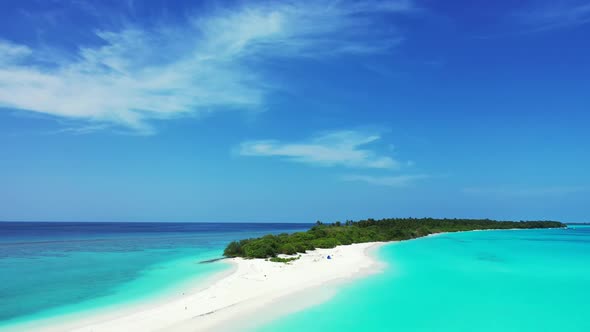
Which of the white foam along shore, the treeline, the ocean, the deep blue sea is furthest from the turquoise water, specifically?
the treeline

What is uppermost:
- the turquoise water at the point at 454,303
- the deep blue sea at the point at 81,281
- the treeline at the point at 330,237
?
the treeline at the point at 330,237

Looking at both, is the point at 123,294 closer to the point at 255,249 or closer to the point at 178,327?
the point at 178,327

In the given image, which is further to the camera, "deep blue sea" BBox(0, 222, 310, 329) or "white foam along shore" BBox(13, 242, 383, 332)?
"deep blue sea" BBox(0, 222, 310, 329)

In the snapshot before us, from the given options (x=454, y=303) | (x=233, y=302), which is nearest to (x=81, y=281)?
(x=233, y=302)

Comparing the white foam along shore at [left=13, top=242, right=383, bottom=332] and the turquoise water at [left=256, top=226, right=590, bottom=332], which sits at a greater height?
the white foam along shore at [left=13, top=242, right=383, bottom=332]

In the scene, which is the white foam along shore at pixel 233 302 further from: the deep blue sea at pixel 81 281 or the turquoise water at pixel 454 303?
the deep blue sea at pixel 81 281

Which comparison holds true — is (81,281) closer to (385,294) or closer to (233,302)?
(233,302)

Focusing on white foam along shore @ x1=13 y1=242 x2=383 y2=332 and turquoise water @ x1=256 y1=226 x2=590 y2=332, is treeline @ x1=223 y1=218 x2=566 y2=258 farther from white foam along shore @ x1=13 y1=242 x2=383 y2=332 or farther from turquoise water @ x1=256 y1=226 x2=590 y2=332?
turquoise water @ x1=256 y1=226 x2=590 y2=332

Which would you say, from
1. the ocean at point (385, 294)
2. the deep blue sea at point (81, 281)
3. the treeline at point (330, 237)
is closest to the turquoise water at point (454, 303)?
the ocean at point (385, 294)

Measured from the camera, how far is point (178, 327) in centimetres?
1416

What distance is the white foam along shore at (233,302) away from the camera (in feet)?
48.0

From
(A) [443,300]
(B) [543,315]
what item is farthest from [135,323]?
(B) [543,315]

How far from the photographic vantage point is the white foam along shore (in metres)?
14.6

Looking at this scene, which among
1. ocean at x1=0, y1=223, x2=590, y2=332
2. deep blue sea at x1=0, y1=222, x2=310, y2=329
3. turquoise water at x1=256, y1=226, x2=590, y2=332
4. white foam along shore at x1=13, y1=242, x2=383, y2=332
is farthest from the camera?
deep blue sea at x1=0, y1=222, x2=310, y2=329
